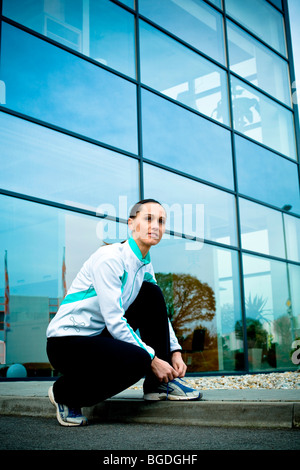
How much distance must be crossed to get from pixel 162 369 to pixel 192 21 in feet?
26.6

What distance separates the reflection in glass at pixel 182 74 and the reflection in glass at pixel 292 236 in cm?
250

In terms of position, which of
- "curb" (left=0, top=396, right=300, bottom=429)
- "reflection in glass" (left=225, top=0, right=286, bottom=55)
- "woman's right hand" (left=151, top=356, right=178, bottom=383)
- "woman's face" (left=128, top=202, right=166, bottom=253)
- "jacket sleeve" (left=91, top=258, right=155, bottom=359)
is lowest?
"curb" (left=0, top=396, right=300, bottom=429)

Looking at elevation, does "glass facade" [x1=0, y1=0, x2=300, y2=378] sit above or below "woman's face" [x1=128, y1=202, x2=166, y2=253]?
above

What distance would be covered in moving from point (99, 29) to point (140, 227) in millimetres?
5619

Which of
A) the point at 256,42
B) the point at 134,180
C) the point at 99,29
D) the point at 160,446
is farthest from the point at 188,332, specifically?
the point at 256,42

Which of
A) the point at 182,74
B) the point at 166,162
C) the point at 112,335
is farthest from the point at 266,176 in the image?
the point at 112,335

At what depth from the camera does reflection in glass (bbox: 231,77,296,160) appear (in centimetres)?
936

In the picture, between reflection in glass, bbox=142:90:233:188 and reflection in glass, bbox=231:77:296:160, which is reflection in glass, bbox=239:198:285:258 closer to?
reflection in glass, bbox=142:90:233:188

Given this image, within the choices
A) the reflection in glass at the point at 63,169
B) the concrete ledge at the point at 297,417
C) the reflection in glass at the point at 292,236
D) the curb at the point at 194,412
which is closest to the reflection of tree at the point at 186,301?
the reflection in glass at the point at 63,169

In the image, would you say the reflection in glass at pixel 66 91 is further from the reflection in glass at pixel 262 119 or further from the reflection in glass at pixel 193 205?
the reflection in glass at pixel 262 119

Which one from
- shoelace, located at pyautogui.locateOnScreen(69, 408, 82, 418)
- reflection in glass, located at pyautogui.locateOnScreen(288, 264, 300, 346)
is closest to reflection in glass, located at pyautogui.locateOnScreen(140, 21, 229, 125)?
reflection in glass, located at pyautogui.locateOnScreen(288, 264, 300, 346)

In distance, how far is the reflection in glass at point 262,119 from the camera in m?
9.36

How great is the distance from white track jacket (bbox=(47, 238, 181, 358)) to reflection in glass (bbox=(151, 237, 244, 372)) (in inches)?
178

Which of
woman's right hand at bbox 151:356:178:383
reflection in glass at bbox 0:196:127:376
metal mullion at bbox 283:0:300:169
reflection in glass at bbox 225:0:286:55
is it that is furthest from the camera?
metal mullion at bbox 283:0:300:169
